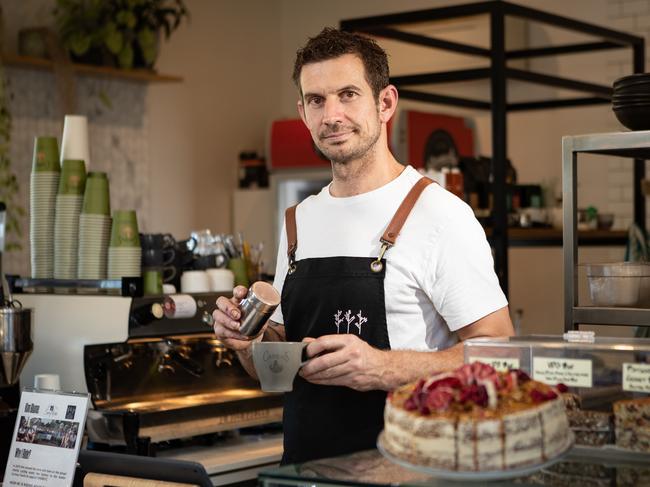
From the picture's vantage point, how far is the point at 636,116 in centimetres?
223

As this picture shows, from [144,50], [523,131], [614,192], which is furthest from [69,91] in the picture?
[614,192]

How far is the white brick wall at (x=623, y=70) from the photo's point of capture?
6.63 metres

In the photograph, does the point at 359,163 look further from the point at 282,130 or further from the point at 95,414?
the point at 282,130

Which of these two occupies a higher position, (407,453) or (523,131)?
(523,131)

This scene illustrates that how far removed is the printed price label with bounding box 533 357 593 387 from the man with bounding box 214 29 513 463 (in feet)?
1.26

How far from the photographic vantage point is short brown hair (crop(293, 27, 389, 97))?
7.39ft

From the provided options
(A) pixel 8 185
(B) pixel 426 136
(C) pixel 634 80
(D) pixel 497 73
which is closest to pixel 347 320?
(C) pixel 634 80

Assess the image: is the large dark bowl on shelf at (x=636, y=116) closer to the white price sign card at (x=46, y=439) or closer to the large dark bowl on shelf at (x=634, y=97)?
the large dark bowl on shelf at (x=634, y=97)

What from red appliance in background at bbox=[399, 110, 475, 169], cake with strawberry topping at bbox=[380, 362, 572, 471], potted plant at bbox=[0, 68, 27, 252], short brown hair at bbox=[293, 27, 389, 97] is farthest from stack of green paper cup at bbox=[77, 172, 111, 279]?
red appliance in background at bbox=[399, 110, 475, 169]

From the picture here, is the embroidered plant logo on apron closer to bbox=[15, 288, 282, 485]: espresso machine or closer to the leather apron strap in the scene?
the leather apron strap

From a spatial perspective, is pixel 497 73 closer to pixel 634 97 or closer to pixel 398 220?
pixel 634 97

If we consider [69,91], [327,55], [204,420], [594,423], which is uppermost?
[69,91]

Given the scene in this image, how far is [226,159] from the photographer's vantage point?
758cm

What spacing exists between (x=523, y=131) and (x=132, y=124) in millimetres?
2488
